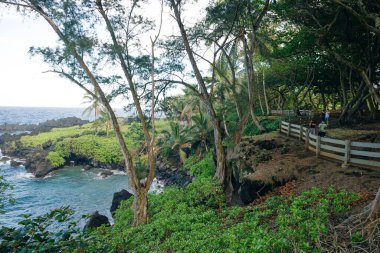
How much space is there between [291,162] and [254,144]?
4.28 m

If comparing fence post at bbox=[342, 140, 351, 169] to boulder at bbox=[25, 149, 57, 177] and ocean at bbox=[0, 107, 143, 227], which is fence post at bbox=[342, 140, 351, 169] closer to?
ocean at bbox=[0, 107, 143, 227]

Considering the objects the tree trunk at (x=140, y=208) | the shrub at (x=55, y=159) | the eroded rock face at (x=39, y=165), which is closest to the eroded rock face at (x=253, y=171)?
the tree trunk at (x=140, y=208)

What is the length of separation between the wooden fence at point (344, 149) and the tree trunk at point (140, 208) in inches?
350

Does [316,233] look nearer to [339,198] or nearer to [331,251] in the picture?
[331,251]

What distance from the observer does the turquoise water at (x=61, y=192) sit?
24.3 meters

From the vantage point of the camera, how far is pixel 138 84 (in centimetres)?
1449

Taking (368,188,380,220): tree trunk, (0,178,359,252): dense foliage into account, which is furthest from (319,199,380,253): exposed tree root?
(0,178,359,252): dense foliage

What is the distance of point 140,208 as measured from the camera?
1373 cm

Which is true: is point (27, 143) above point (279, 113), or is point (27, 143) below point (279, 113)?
below

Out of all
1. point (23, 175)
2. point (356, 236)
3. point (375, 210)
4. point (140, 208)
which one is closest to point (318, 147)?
point (375, 210)

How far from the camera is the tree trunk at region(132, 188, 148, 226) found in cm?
1366

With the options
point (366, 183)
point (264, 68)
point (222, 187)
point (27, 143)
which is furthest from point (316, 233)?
point (27, 143)

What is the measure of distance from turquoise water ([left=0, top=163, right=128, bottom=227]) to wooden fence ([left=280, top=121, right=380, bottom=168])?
1671 cm

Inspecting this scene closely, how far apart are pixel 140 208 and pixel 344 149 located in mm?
9752
